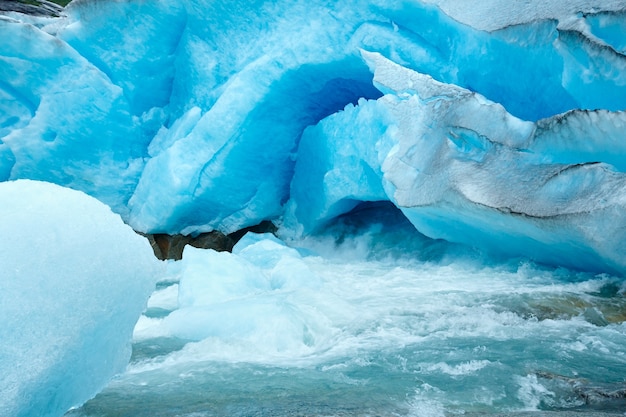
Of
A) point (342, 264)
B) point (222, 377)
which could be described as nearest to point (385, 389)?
point (222, 377)

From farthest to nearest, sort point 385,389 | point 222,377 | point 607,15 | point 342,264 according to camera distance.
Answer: point 342,264
point 607,15
point 222,377
point 385,389

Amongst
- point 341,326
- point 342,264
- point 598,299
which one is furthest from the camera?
point 342,264

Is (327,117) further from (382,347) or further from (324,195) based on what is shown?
(382,347)

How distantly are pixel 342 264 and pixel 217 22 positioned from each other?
10.7 ft

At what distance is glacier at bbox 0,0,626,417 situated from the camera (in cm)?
208

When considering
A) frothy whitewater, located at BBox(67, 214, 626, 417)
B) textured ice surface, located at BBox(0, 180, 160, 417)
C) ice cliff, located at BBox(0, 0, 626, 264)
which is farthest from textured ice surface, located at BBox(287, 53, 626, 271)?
textured ice surface, located at BBox(0, 180, 160, 417)

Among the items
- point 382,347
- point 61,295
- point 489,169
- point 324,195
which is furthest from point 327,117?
point 61,295

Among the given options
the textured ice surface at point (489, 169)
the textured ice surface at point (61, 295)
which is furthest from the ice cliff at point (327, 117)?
the textured ice surface at point (61, 295)

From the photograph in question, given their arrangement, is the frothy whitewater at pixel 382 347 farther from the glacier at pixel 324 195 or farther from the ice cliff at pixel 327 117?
the ice cliff at pixel 327 117

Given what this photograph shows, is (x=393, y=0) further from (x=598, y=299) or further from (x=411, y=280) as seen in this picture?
(x=598, y=299)

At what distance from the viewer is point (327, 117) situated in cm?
672

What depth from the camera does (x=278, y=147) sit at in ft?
23.8

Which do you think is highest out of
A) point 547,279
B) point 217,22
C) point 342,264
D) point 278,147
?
point 217,22

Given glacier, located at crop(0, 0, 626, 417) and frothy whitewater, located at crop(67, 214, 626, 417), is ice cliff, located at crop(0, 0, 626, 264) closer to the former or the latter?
glacier, located at crop(0, 0, 626, 417)
